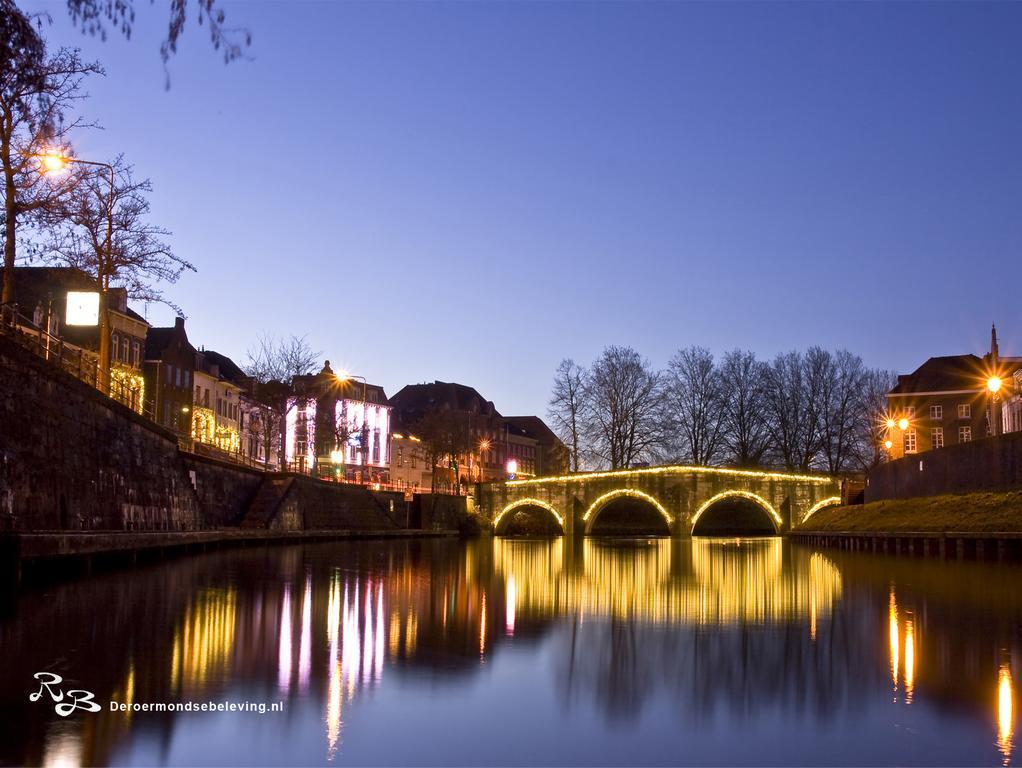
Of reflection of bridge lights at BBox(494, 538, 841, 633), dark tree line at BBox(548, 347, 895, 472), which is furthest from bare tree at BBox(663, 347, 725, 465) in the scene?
reflection of bridge lights at BBox(494, 538, 841, 633)

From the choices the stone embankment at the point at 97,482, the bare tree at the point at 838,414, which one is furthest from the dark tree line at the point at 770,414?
the stone embankment at the point at 97,482

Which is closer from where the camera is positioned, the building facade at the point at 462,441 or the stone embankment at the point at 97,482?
the stone embankment at the point at 97,482

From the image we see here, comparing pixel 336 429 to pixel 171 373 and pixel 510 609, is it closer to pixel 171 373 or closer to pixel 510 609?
pixel 171 373

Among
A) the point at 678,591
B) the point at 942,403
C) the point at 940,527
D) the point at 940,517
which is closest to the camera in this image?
the point at 678,591

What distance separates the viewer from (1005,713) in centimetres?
803

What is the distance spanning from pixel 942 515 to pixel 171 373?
1913 inches

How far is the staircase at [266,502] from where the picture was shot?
47781mm

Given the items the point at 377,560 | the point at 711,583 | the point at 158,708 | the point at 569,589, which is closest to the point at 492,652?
the point at 158,708

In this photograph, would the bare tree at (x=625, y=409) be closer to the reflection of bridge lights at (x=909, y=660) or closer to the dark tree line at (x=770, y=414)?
the dark tree line at (x=770, y=414)

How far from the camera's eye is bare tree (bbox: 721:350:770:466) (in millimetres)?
92875

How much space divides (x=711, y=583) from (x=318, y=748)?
58.3 feet

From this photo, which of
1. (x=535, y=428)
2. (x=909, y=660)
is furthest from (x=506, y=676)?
(x=535, y=428)

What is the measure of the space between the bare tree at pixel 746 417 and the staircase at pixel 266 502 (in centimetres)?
4974

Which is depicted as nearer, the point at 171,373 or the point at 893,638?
the point at 893,638
